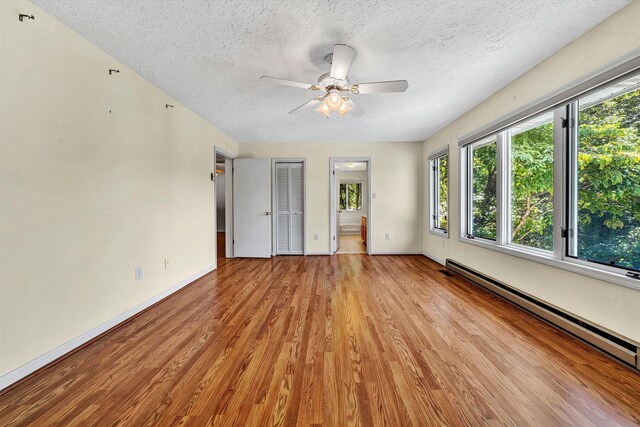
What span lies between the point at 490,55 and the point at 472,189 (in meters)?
1.92

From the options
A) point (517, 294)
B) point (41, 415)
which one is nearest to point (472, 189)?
point (517, 294)

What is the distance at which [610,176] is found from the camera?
1.80 meters

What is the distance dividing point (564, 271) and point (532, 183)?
919mm

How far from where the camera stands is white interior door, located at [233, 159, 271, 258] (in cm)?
490

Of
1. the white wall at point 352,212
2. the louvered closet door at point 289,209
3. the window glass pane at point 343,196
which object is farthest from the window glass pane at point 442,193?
the window glass pane at point 343,196

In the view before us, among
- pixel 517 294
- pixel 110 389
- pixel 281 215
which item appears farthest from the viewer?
pixel 281 215

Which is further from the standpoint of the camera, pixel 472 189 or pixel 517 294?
pixel 472 189

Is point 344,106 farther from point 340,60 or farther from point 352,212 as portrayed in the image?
point 352,212

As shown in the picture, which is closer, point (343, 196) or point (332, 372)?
point (332, 372)

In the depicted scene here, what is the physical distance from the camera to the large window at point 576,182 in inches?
66.4

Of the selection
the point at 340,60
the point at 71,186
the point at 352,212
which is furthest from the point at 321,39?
the point at 352,212

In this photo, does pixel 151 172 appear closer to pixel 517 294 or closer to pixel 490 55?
pixel 490 55

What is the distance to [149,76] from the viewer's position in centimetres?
247

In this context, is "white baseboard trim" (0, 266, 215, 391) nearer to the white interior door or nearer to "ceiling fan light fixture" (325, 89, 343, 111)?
the white interior door
